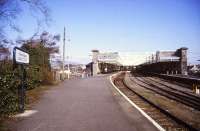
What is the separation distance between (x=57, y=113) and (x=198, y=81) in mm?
24004

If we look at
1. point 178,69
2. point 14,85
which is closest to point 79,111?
point 14,85

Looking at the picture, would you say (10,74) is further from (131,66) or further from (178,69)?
(131,66)

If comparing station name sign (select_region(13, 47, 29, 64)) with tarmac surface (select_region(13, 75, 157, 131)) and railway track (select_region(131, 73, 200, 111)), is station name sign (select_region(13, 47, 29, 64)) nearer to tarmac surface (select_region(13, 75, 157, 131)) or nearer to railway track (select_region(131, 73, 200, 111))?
tarmac surface (select_region(13, 75, 157, 131))

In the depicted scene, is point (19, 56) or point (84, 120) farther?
point (19, 56)

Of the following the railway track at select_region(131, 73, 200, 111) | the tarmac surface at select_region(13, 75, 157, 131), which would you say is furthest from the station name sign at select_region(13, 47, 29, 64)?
the railway track at select_region(131, 73, 200, 111)

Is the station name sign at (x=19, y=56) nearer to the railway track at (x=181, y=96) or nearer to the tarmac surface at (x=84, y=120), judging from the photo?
the tarmac surface at (x=84, y=120)

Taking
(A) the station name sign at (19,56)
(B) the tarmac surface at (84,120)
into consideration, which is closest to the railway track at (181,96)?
(B) the tarmac surface at (84,120)

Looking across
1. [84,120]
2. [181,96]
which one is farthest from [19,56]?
[181,96]

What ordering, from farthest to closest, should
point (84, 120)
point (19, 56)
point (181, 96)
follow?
1. point (181, 96)
2. point (19, 56)
3. point (84, 120)

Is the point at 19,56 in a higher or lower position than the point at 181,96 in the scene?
higher

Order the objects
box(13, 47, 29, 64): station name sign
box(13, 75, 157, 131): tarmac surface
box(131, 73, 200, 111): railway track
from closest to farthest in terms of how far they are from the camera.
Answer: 1. box(13, 75, 157, 131): tarmac surface
2. box(13, 47, 29, 64): station name sign
3. box(131, 73, 200, 111): railway track

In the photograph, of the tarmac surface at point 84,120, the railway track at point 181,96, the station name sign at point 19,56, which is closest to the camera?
Result: the tarmac surface at point 84,120

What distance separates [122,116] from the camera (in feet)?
40.5

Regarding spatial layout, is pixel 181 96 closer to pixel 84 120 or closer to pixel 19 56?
pixel 84 120
